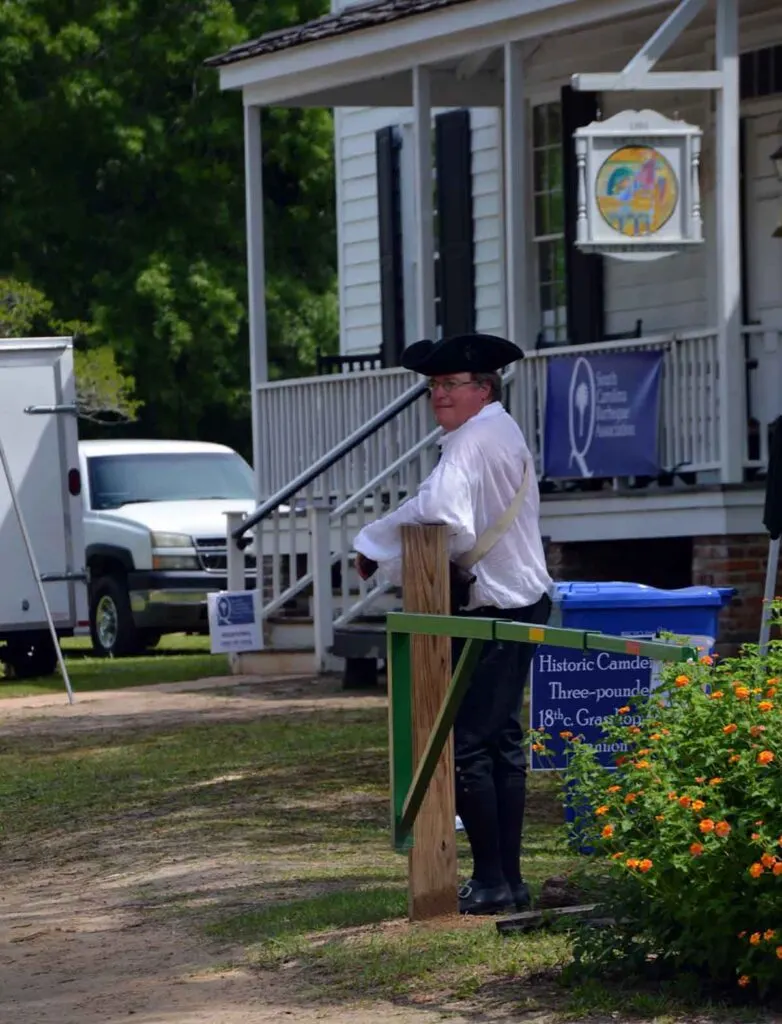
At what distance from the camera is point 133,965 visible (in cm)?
704

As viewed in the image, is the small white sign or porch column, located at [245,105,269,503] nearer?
the small white sign

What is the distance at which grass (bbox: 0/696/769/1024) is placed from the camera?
6324mm

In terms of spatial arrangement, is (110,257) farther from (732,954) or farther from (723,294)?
(732,954)

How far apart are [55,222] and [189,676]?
19377 mm

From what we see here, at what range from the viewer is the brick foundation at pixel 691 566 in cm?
1464

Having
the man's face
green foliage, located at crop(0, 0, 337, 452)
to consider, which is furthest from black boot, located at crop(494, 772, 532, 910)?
green foliage, located at crop(0, 0, 337, 452)

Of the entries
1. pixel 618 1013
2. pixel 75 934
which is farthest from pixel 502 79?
pixel 618 1013

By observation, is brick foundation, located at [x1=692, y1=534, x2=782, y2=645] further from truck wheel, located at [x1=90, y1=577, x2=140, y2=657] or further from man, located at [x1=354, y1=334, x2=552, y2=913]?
truck wheel, located at [x1=90, y1=577, x2=140, y2=657]

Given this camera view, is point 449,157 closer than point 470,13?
No

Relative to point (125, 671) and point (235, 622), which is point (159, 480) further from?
point (235, 622)

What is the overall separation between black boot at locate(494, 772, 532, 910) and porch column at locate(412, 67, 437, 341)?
1013 cm

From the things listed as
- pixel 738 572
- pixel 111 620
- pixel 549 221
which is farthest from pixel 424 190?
pixel 111 620

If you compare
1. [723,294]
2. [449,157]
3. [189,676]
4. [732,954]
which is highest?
[449,157]

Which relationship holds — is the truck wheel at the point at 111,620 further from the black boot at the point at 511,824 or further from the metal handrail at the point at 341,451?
the black boot at the point at 511,824
